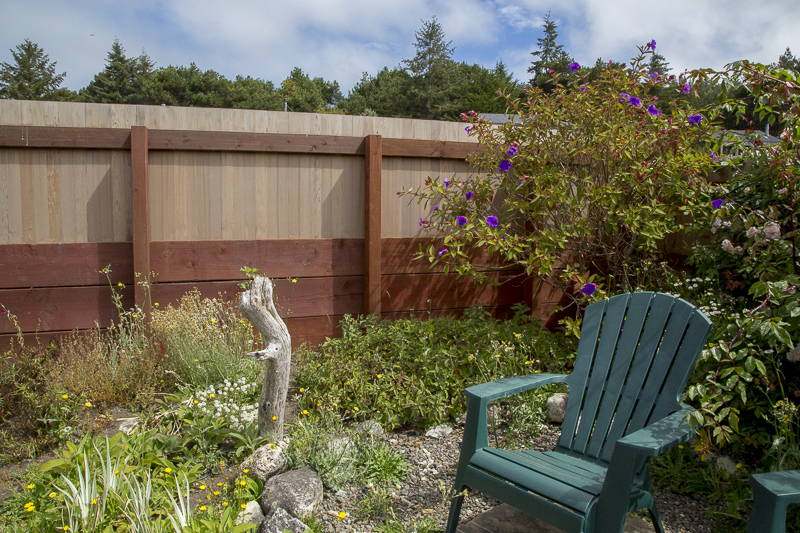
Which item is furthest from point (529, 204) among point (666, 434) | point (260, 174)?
point (666, 434)

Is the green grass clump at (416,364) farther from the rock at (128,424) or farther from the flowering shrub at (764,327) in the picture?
the flowering shrub at (764,327)

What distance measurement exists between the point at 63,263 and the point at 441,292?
8.56 feet

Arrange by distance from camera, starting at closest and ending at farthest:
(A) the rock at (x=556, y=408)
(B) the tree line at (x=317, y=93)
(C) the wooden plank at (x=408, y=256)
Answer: (A) the rock at (x=556, y=408), (C) the wooden plank at (x=408, y=256), (B) the tree line at (x=317, y=93)

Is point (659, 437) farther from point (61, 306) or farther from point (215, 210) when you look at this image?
point (61, 306)

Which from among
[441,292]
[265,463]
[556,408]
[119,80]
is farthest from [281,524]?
[119,80]

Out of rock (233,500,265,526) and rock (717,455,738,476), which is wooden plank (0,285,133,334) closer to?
rock (233,500,265,526)

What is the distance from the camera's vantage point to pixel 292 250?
3.77m

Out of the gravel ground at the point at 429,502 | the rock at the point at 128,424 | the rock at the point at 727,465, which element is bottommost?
the gravel ground at the point at 429,502

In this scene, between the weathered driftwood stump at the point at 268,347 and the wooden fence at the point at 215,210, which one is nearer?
the weathered driftwood stump at the point at 268,347

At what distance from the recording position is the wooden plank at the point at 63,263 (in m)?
3.34

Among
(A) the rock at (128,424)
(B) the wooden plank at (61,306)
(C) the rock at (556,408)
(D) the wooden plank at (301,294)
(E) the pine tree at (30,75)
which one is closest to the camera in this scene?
(A) the rock at (128,424)

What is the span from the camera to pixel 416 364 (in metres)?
3.16

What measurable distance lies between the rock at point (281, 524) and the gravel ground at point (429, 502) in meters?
0.16

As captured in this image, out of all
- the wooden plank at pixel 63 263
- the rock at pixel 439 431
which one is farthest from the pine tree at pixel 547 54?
the rock at pixel 439 431
